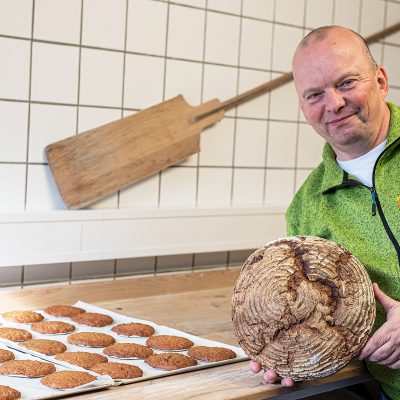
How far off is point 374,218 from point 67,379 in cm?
81

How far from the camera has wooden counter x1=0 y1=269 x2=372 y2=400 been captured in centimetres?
148

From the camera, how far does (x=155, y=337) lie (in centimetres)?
182

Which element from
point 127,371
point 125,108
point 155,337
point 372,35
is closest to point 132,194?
point 125,108

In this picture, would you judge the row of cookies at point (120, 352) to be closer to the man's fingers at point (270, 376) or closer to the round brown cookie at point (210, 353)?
the round brown cookie at point (210, 353)

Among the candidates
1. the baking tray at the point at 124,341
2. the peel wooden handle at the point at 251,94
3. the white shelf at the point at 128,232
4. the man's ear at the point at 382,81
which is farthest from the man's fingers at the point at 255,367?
the peel wooden handle at the point at 251,94

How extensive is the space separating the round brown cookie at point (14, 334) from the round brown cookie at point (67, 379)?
0.27 meters

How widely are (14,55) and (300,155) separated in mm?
1310

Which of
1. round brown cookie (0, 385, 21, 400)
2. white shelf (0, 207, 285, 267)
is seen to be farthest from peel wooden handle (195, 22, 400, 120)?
round brown cookie (0, 385, 21, 400)

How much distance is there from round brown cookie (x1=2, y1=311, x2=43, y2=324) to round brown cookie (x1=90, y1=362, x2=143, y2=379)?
39 cm

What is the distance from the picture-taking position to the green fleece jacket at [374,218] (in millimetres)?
1704

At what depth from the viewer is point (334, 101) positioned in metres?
1.67

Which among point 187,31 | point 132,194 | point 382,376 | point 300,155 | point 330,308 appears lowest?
point 382,376

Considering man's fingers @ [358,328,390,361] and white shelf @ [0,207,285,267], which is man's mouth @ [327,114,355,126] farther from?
white shelf @ [0,207,285,267]

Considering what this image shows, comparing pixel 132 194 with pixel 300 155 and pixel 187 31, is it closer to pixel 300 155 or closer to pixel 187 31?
pixel 187 31
